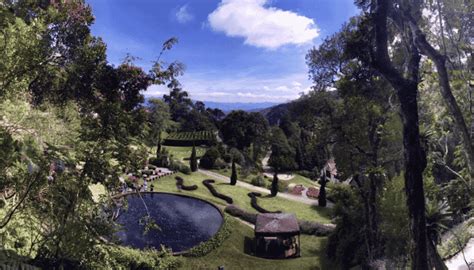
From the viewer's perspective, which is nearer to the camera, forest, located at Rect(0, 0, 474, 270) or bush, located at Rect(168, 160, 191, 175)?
forest, located at Rect(0, 0, 474, 270)

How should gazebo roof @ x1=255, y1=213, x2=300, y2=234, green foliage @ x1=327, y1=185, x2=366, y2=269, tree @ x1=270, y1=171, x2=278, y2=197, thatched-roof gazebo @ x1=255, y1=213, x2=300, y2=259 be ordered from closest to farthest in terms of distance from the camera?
green foliage @ x1=327, y1=185, x2=366, y2=269 < thatched-roof gazebo @ x1=255, y1=213, x2=300, y2=259 < gazebo roof @ x1=255, y1=213, x2=300, y2=234 < tree @ x1=270, y1=171, x2=278, y2=197

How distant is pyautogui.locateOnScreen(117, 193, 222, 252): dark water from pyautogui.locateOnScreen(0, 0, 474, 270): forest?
3.29 feet

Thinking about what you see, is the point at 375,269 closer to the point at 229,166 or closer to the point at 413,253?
the point at 413,253

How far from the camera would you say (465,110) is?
11195 millimetres

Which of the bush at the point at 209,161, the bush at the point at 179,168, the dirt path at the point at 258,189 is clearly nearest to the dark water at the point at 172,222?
the bush at the point at 179,168

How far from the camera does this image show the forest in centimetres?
636

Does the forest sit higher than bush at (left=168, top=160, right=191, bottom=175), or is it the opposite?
the forest

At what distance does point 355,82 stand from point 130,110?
36.9ft

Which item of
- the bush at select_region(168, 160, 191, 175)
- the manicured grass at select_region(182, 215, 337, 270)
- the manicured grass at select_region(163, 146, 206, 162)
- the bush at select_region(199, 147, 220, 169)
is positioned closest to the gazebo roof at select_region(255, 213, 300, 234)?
the manicured grass at select_region(182, 215, 337, 270)

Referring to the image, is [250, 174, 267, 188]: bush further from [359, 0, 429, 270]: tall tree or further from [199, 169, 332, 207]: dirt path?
[359, 0, 429, 270]: tall tree

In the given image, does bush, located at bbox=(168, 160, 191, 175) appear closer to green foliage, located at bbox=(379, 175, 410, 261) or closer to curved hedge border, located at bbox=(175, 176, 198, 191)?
curved hedge border, located at bbox=(175, 176, 198, 191)

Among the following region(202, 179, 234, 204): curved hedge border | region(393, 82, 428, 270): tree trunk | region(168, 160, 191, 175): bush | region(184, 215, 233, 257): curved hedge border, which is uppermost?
region(393, 82, 428, 270): tree trunk

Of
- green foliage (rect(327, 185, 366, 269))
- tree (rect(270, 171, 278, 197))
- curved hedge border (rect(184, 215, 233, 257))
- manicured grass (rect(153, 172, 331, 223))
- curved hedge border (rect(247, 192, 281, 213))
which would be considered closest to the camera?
green foliage (rect(327, 185, 366, 269))

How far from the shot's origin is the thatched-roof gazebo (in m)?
22.4
